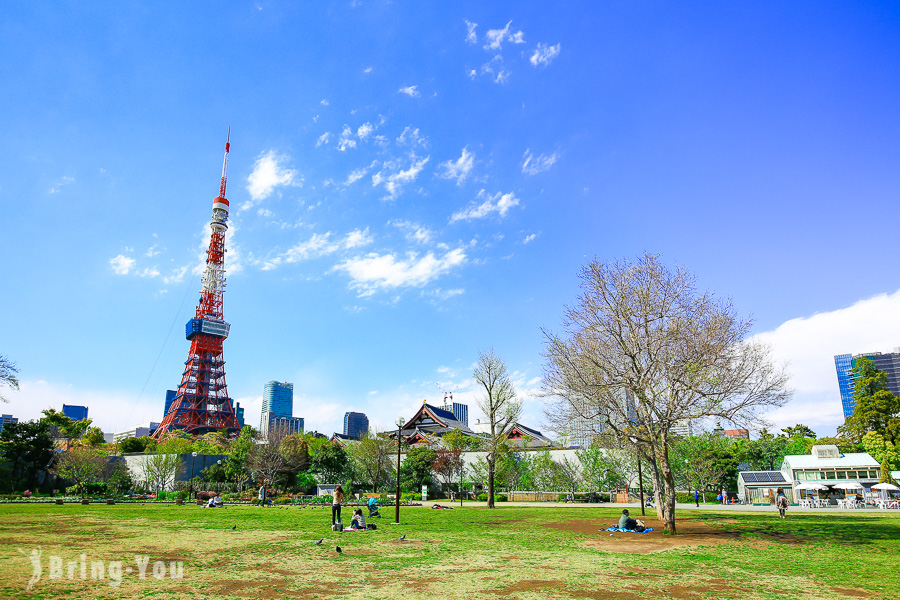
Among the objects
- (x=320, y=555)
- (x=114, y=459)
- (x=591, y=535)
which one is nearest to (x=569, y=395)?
(x=591, y=535)

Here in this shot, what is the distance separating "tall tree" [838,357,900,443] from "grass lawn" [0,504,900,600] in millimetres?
48786

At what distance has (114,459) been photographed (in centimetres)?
5647

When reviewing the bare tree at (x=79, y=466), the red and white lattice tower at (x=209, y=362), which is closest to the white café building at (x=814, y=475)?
the bare tree at (x=79, y=466)

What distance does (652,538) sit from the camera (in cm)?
1803

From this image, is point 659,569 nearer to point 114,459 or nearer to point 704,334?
point 704,334

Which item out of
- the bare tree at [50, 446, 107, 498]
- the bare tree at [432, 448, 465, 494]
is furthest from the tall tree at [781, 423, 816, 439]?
the bare tree at [50, 446, 107, 498]

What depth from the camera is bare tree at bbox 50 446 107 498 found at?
50188mm

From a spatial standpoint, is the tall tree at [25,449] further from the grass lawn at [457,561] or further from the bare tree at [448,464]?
the bare tree at [448,464]

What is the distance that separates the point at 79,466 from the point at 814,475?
69.8m

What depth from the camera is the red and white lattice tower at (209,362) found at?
93.9 m

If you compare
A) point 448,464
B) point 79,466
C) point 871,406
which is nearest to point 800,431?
point 871,406

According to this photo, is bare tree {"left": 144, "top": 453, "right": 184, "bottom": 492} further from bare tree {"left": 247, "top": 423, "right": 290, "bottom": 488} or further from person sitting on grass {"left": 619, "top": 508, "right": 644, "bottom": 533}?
person sitting on grass {"left": 619, "top": 508, "right": 644, "bottom": 533}

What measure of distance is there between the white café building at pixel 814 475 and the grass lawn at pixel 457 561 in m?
26.9

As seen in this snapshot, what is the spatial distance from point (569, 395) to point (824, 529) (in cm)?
1168
